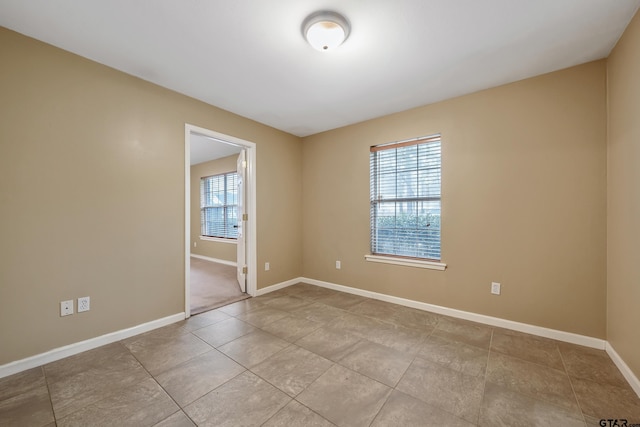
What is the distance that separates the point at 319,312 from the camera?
307 centimetres

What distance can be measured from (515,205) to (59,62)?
14.1 ft

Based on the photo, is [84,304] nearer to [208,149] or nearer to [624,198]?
[208,149]

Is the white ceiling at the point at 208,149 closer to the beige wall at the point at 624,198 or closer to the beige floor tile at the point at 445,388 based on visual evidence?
the beige floor tile at the point at 445,388

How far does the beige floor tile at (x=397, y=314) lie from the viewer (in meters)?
2.76

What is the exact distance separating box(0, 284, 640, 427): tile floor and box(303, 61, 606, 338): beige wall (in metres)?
0.39

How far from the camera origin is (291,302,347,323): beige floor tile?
2.90 m

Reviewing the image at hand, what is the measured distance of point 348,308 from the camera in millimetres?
3197

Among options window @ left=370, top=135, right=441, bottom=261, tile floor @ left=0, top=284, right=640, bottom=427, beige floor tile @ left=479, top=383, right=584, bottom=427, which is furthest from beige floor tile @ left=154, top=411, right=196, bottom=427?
window @ left=370, top=135, right=441, bottom=261

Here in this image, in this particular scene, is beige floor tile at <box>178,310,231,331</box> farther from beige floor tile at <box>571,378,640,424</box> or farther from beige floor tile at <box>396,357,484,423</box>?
beige floor tile at <box>571,378,640,424</box>

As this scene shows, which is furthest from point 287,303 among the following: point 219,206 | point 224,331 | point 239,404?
point 219,206

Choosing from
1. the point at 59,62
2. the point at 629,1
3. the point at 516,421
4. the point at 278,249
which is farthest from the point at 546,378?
the point at 59,62

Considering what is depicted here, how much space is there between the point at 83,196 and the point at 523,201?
160 inches

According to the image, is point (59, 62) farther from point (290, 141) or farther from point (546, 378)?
Answer: point (546, 378)

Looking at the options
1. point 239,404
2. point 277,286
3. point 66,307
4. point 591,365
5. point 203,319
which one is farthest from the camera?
point 277,286
